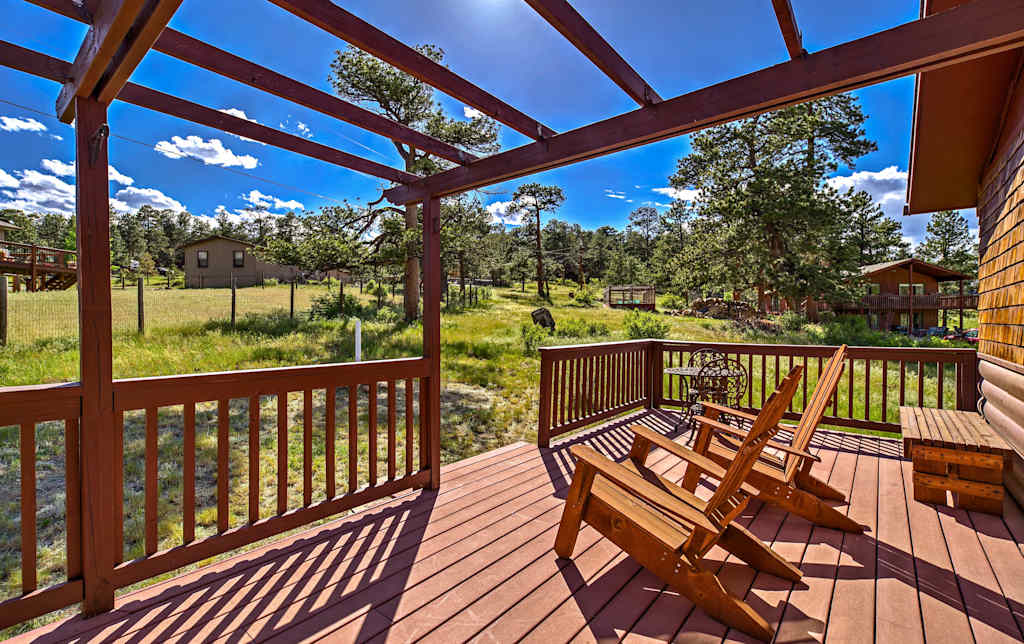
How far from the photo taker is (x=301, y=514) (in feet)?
8.34

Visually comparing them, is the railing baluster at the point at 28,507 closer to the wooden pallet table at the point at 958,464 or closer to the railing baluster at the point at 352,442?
the railing baluster at the point at 352,442

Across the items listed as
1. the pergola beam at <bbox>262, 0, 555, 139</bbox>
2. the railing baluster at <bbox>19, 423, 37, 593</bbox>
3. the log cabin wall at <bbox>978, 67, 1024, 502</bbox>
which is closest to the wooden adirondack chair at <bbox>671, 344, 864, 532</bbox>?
the log cabin wall at <bbox>978, 67, 1024, 502</bbox>

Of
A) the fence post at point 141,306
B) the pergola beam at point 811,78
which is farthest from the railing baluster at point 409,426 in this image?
the fence post at point 141,306

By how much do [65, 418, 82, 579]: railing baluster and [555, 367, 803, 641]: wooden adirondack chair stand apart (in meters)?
2.03

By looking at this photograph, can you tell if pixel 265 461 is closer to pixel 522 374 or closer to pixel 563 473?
pixel 563 473

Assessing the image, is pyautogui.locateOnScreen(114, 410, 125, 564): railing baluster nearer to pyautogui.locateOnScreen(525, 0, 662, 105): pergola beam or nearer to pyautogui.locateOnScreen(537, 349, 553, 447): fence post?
pyautogui.locateOnScreen(525, 0, 662, 105): pergola beam

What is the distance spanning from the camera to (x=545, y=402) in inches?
167

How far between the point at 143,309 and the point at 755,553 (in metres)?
10.3

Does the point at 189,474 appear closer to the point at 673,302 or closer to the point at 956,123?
the point at 956,123

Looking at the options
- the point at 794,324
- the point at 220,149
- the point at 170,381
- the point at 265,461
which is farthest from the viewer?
the point at 220,149

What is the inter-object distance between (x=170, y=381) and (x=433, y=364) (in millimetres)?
1528

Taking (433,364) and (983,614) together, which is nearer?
(983,614)

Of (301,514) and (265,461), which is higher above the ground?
(301,514)

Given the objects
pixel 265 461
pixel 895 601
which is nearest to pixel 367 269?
pixel 265 461
